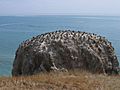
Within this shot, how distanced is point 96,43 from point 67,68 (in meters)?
1.96

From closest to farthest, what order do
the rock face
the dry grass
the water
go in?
the dry grass
the rock face
the water

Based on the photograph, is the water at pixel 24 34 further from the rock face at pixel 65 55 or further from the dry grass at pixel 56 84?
the dry grass at pixel 56 84

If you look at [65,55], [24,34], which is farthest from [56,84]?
[24,34]

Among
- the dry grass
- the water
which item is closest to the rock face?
the dry grass

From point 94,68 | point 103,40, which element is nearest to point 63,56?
point 94,68

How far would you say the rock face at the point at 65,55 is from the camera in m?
12.9

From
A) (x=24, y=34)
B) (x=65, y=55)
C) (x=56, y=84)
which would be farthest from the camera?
(x=24, y=34)

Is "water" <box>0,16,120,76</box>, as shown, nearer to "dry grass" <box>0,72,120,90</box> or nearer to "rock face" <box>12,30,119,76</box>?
"rock face" <box>12,30,119,76</box>

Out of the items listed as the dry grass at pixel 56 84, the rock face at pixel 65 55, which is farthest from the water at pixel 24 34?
the dry grass at pixel 56 84

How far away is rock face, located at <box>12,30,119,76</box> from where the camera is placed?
12867mm

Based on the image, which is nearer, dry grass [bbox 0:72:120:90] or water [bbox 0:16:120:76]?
dry grass [bbox 0:72:120:90]

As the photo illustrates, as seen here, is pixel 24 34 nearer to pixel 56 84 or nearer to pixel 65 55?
pixel 65 55

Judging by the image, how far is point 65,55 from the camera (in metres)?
13.2

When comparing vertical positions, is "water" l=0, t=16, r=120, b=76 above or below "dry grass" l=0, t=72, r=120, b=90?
below
